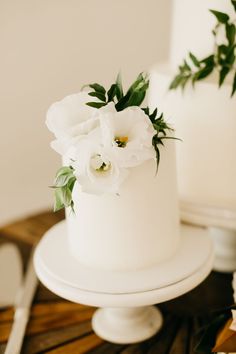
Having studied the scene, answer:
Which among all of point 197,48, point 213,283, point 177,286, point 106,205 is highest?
point 197,48

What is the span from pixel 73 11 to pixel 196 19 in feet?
1.83

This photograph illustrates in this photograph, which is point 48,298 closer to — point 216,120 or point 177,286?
point 177,286

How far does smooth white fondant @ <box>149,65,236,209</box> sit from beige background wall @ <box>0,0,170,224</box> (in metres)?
0.52

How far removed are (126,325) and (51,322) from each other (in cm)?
14

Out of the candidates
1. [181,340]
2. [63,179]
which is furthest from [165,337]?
[63,179]

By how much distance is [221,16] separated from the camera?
0.77 meters

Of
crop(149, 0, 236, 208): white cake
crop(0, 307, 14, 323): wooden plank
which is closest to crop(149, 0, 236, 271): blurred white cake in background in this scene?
crop(149, 0, 236, 208): white cake

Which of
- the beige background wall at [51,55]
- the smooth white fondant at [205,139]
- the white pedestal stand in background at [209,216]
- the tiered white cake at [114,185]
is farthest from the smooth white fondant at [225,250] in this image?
the beige background wall at [51,55]

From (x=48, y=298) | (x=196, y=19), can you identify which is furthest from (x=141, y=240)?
(x=196, y=19)

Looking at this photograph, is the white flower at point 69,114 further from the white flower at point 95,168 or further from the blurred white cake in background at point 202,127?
the blurred white cake in background at point 202,127

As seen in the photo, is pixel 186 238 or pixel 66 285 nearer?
pixel 66 285

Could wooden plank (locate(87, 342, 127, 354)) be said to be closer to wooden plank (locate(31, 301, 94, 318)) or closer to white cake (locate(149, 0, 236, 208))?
wooden plank (locate(31, 301, 94, 318))

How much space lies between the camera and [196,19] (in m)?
0.83

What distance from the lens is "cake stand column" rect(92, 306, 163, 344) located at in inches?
30.7
